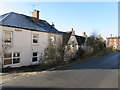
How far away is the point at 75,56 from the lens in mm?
16047

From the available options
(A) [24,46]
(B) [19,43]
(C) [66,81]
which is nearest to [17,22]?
(B) [19,43]

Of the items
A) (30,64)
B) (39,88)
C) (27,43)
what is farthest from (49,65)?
(39,88)

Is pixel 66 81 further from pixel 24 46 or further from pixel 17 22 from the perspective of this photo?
pixel 17 22

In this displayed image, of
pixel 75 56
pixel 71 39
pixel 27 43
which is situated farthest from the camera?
pixel 71 39

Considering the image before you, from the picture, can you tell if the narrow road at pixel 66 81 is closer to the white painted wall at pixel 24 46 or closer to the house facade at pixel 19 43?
the house facade at pixel 19 43

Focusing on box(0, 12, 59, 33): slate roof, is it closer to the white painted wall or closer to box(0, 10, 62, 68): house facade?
box(0, 10, 62, 68): house facade

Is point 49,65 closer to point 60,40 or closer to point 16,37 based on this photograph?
point 60,40

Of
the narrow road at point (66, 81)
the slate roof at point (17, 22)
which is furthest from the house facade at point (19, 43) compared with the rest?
the narrow road at point (66, 81)

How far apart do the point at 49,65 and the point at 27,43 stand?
4.64 m

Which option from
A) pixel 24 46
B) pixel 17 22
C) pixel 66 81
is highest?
pixel 17 22

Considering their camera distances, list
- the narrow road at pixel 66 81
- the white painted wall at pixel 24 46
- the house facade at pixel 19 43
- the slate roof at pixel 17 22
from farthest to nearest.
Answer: the white painted wall at pixel 24 46, the slate roof at pixel 17 22, the house facade at pixel 19 43, the narrow road at pixel 66 81

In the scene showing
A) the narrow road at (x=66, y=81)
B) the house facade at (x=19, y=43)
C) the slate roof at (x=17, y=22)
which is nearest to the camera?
the narrow road at (x=66, y=81)

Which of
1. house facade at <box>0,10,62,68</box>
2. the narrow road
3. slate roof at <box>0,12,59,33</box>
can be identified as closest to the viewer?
the narrow road


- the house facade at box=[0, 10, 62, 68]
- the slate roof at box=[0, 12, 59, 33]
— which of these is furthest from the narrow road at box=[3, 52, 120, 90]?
the slate roof at box=[0, 12, 59, 33]
